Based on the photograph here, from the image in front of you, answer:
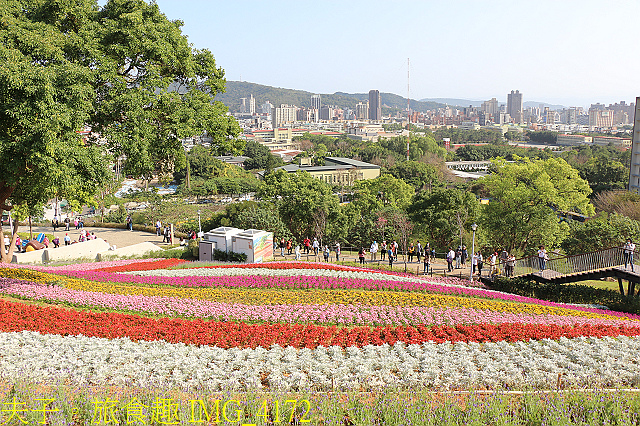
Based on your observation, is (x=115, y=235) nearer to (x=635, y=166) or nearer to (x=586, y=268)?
(x=586, y=268)

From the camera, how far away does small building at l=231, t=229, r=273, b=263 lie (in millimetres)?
23375

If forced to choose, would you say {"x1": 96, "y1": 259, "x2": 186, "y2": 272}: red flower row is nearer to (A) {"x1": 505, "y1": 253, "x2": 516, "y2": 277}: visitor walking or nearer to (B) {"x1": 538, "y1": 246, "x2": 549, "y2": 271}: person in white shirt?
(A) {"x1": 505, "y1": 253, "x2": 516, "y2": 277}: visitor walking

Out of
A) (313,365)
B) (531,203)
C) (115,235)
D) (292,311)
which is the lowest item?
(115,235)

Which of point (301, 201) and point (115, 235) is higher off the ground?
point (301, 201)

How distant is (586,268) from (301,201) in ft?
68.8

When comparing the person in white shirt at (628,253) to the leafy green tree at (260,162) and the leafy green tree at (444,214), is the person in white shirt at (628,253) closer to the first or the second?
the leafy green tree at (444,214)

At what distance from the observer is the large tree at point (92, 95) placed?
10555 millimetres

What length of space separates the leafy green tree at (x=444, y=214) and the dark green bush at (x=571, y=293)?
13093mm

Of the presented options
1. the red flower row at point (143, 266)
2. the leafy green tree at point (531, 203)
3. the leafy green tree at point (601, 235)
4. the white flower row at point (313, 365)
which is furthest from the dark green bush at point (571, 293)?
the red flower row at point (143, 266)

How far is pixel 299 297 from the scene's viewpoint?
46.3 ft

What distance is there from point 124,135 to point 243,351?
7.64 metres

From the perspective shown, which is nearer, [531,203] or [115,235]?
[531,203]

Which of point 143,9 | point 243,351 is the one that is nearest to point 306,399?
point 243,351

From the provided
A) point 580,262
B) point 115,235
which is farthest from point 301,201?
point 580,262
